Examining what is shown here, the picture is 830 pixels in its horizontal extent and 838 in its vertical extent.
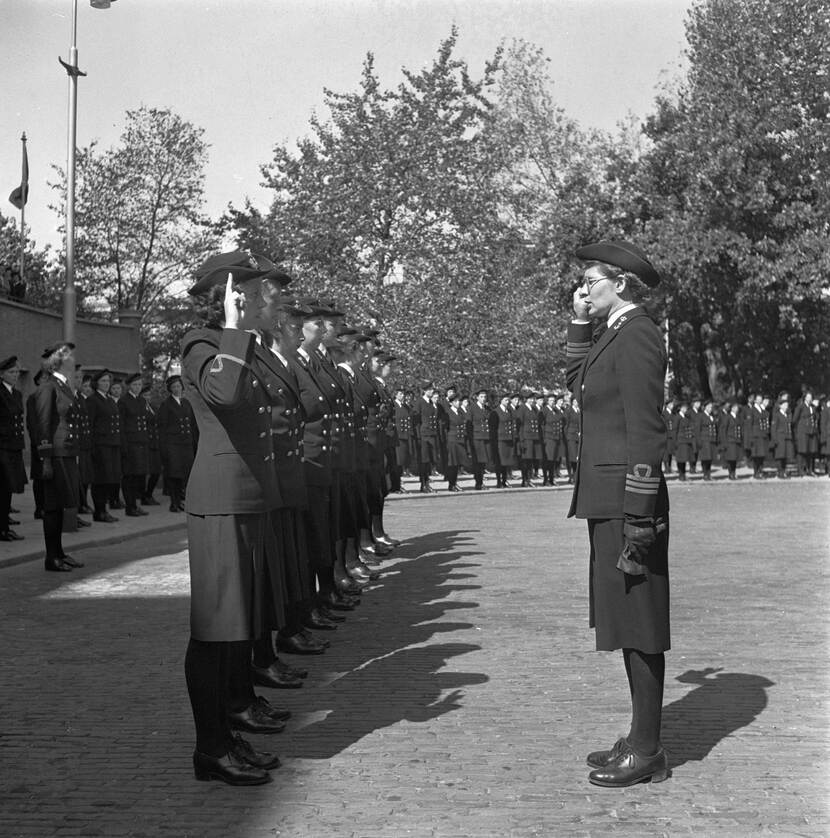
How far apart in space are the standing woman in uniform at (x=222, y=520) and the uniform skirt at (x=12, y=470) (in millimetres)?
9855

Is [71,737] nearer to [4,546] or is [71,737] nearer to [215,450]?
[215,450]

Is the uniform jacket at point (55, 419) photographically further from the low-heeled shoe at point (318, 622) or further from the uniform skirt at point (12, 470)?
the low-heeled shoe at point (318, 622)

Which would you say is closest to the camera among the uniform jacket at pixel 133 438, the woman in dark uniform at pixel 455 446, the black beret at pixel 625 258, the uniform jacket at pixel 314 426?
the black beret at pixel 625 258

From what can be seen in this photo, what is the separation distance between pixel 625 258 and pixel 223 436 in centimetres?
176

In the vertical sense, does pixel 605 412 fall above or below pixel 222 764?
above

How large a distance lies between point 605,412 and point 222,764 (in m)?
2.08

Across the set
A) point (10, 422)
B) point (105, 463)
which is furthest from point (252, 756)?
point (105, 463)

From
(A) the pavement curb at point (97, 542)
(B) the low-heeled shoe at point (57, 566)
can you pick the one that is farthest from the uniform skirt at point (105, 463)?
(B) the low-heeled shoe at point (57, 566)

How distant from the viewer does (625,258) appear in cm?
500

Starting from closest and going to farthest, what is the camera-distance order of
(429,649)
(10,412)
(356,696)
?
1. (356,696)
2. (429,649)
3. (10,412)

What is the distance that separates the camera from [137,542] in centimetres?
1466

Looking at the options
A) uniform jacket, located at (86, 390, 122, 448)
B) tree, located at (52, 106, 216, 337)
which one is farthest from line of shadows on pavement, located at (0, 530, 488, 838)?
tree, located at (52, 106, 216, 337)

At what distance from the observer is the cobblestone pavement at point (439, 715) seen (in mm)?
4520

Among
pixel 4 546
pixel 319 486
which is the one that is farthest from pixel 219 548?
pixel 4 546
